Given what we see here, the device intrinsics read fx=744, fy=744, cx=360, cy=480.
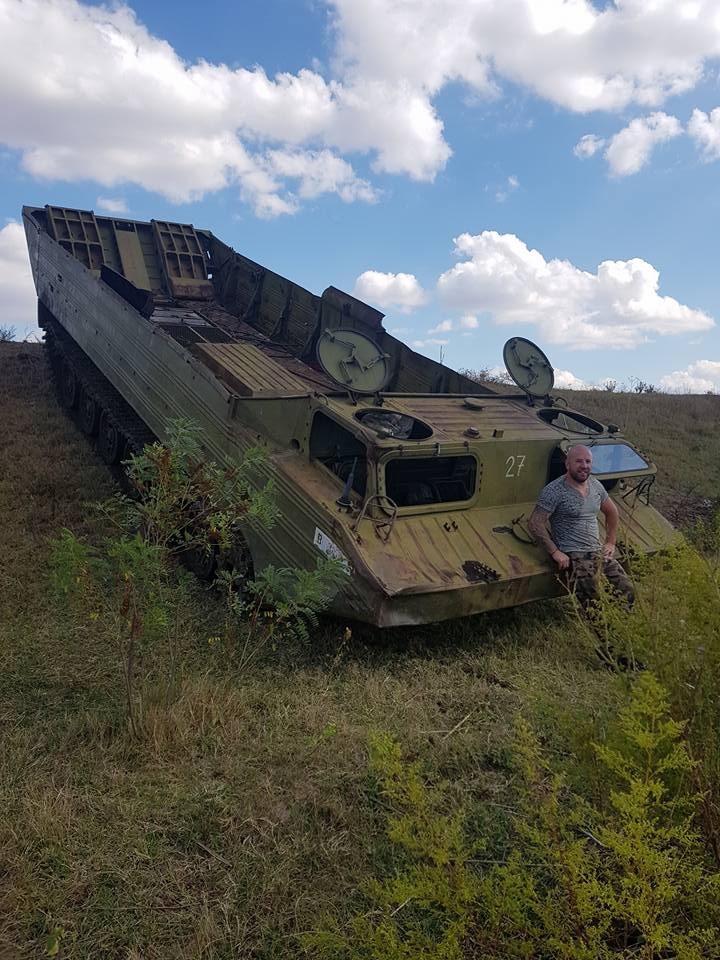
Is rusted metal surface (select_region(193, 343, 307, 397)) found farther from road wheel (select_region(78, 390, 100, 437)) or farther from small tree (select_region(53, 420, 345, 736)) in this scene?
road wheel (select_region(78, 390, 100, 437))

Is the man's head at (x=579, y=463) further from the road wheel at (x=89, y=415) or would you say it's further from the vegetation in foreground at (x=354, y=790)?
the road wheel at (x=89, y=415)

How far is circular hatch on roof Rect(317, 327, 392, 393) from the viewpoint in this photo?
5691 mm

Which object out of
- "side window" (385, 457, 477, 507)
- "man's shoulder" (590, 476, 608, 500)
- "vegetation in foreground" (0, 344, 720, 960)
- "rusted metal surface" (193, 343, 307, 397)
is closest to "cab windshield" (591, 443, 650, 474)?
"man's shoulder" (590, 476, 608, 500)

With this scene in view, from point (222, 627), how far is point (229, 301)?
21.8ft

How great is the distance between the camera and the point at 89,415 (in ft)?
29.7

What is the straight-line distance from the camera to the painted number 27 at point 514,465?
5.71m

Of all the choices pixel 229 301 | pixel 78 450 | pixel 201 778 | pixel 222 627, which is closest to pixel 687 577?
pixel 201 778

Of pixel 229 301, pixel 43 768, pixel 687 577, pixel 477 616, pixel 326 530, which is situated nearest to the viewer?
pixel 687 577

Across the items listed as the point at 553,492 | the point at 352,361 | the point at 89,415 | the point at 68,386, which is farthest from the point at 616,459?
the point at 68,386

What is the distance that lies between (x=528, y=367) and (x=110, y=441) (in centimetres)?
458

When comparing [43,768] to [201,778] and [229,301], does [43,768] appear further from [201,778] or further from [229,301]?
[229,301]

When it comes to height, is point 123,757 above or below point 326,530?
below

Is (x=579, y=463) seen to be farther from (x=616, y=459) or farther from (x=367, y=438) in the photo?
(x=367, y=438)

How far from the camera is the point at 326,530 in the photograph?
15.8ft
